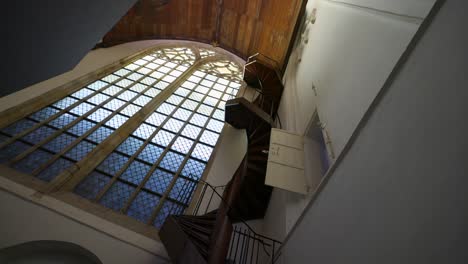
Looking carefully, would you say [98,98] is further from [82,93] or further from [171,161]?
[171,161]

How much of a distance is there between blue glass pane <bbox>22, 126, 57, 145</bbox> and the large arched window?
0.6 inches

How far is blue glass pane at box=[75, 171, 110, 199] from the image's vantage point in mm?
4488

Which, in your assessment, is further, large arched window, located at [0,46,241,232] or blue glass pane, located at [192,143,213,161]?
blue glass pane, located at [192,143,213,161]

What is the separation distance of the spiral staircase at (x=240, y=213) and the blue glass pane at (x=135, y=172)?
149cm

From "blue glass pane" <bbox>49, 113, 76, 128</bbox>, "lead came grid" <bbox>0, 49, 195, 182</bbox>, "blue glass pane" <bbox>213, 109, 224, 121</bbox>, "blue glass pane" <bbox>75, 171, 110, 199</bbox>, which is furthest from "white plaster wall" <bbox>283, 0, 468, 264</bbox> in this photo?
"blue glass pane" <bbox>49, 113, 76, 128</bbox>

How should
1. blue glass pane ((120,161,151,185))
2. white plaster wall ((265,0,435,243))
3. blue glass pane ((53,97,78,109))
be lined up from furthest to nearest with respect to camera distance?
blue glass pane ((53,97,78,109)), blue glass pane ((120,161,151,185)), white plaster wall ((265,0,435,243))

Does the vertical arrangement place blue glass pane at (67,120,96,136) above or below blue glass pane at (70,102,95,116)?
below

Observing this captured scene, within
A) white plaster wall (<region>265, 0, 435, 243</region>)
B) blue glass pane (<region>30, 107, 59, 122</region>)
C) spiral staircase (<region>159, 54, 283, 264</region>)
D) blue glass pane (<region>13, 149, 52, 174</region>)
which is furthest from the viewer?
blue glass pane (<region>30, 107, 59, 122</region>)

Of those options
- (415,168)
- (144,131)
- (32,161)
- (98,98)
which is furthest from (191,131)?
(415,168)

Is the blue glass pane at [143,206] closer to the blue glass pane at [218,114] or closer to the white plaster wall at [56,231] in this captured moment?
the white plaster wall at [56,231]

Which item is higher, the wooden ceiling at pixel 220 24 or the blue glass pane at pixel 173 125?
the wooden ceiling at pixel 220 24

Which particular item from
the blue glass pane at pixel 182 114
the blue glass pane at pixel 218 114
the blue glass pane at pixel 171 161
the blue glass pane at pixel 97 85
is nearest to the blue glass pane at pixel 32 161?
the blue glass pane at pixel 171 161

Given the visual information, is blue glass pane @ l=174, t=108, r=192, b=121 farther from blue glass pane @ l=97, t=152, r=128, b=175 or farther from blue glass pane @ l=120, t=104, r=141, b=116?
blue glass pane @ l=97, t=152, r=128, b=175

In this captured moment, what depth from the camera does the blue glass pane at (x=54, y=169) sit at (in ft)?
14.4
